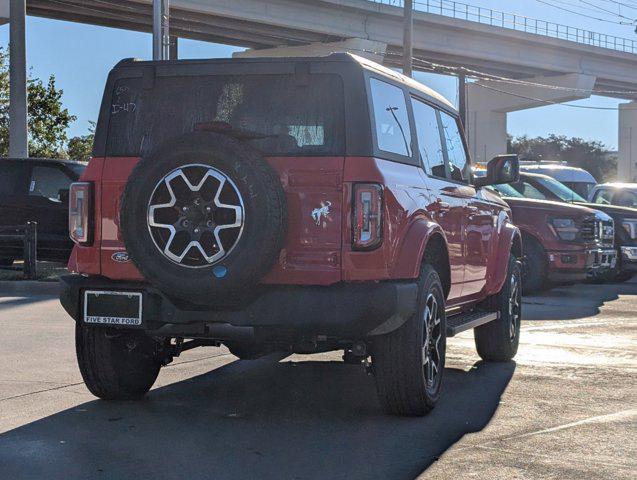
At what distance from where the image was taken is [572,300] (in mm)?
14844

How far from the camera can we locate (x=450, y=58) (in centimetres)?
6575

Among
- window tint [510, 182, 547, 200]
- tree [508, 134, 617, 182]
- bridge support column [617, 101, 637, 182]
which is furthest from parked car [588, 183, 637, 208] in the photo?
tree [508, 134, 617, 182]

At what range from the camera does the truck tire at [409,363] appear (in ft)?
20.6

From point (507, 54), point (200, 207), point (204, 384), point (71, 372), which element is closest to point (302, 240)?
point (200, 207)

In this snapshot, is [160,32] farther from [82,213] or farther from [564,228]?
[82,213]

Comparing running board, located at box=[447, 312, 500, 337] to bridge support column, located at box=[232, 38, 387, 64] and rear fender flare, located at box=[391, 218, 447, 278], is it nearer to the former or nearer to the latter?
rear fender flare, located at box=[391, 218, 447, 278]

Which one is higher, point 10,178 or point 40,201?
point 10,178

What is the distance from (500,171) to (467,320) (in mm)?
1446

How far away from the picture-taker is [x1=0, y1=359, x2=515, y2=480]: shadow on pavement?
5.30m

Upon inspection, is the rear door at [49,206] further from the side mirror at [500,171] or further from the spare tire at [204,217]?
the spare tire at [204,217]

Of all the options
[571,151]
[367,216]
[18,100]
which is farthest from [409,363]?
[571,151]

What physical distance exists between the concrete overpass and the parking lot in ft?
130

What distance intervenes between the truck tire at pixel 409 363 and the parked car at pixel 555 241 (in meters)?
8.76

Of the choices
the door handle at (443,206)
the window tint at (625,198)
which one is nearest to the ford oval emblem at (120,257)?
the door handle at (443,206)
